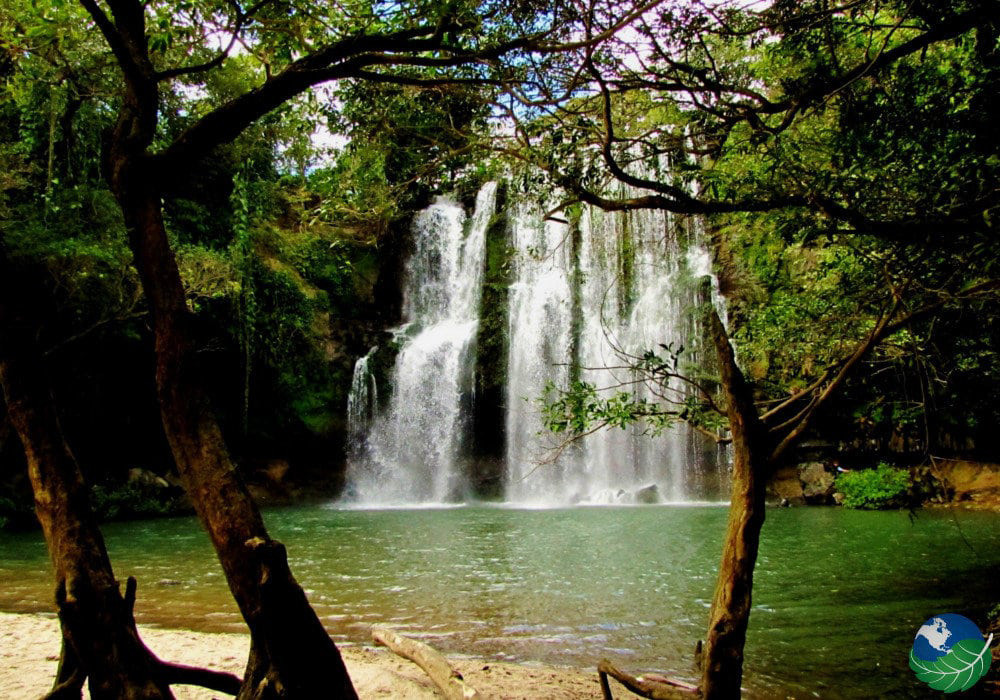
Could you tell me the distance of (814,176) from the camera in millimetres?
4188

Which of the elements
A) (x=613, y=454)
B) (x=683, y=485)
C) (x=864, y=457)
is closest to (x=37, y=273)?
(x=613, y=454)

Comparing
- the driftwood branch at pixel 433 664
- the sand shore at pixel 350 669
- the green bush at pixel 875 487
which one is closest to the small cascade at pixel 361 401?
the green bush at pixel 875 487

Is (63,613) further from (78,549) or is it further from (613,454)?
(613,454)

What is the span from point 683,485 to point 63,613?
18.7 meters

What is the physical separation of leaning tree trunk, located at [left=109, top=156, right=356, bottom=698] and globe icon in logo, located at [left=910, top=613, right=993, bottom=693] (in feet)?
11.0

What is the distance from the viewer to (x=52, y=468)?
3.17 metres

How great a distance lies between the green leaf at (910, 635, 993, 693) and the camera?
3641mm

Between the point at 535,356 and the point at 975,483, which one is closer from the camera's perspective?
the point at 975,483

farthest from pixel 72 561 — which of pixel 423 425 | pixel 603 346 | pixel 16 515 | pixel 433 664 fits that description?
pixel 423 425

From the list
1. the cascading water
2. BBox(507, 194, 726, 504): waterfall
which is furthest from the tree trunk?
the cascading water

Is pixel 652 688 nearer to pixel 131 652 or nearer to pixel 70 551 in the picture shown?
pixel 131 652

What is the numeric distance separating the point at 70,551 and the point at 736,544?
3.21 meters

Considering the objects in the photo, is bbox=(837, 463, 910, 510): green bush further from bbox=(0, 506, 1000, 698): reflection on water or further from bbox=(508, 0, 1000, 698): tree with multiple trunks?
bbox=(508, 0, 1000, 698): tree with multiple trunks

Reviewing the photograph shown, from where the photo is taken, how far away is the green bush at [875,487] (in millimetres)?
16578
